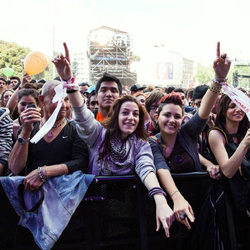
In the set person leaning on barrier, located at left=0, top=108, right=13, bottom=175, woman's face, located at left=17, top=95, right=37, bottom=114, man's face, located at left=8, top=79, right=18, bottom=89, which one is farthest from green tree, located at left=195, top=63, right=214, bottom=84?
person leaning on barrier, located at left=0, top=108, right=13, bottom=175

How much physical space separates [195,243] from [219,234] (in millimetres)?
191

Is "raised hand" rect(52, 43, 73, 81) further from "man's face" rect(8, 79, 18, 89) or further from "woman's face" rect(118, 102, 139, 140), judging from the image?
"man's face" rect(8, 79, 18, 89)

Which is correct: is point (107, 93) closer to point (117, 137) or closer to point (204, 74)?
point (117, 137)

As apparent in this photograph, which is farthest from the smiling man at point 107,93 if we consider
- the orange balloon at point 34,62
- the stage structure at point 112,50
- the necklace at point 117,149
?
the stage structure at point 112,50

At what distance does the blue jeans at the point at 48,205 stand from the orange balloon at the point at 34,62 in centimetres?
357

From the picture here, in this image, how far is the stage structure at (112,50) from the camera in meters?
40.8

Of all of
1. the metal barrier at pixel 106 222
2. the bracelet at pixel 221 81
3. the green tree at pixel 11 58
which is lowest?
the metal barrier at pixel 106 222

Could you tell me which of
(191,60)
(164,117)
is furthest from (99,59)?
Result: (191,60)

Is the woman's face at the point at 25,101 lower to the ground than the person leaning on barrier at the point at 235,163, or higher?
higher

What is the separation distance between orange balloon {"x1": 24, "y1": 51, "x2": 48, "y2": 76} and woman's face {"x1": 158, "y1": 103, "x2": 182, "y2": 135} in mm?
3254

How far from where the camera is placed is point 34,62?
16.1ft

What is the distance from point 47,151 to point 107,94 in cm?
118

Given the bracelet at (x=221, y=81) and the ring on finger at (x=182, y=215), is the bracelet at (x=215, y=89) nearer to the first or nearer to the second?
the bracelet at (x=221, y=81)

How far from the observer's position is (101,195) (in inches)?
73.4
